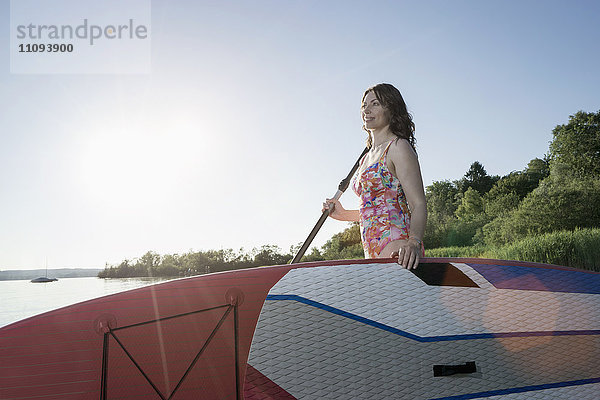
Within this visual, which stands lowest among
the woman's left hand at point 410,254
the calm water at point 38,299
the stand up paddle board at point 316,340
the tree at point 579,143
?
the calm water at point 38,299

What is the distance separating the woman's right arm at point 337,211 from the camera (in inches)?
89.9

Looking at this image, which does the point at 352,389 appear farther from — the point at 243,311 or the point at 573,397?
the point at 573,397

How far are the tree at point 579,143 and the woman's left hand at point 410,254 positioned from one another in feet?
90.1

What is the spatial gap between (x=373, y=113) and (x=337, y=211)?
2.56 ft

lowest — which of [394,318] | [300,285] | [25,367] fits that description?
[25,367]

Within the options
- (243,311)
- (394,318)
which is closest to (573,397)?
(394,318)

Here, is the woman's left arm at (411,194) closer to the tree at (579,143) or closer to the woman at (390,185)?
the woman at (390,185)

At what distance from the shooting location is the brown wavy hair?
1.66 metres

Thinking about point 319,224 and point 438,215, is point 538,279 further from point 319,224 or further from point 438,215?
point 438,215

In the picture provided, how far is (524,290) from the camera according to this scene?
1628mm

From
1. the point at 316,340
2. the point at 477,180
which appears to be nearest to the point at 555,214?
the point at 316,340

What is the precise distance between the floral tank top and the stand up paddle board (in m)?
0.11

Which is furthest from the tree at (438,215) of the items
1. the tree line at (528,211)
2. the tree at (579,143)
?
the tree at (579,143)

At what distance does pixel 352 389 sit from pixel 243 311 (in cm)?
48
